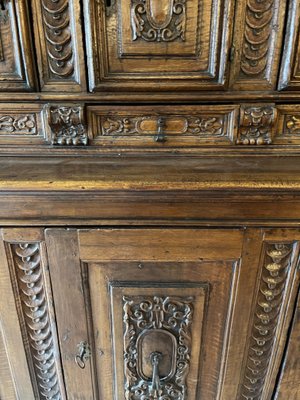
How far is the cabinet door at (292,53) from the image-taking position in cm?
71

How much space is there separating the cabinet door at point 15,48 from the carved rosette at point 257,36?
436 millimetres

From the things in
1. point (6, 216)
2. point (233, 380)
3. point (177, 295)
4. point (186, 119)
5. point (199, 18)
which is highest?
point (199, 18)

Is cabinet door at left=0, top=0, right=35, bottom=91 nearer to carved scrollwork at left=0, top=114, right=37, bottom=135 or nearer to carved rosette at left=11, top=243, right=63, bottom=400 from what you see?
carved scrollwork at left=0, top=114, right=37, bottom=135

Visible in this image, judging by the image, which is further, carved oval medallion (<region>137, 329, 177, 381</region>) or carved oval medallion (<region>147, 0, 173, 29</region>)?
carved oval medallion (<region>137, 329, 177, 381</region>)

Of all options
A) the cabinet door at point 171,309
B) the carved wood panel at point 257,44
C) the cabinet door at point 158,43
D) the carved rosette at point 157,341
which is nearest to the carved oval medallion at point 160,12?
the cabinet door at point 158,43

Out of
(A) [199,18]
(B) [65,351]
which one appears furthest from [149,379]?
(A) [199,18]

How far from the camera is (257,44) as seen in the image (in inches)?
29.1

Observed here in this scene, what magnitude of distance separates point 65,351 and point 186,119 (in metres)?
0.59

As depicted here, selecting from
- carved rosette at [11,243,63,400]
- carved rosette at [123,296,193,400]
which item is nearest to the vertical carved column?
carved rosette at [11,243,63,400]

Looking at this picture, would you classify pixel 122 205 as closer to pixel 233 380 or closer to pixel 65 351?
pixel 65 351

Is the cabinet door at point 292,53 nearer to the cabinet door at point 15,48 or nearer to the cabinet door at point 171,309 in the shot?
the cabinet door at point 171,309

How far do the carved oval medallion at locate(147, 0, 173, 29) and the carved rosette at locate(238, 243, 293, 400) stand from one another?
482mm

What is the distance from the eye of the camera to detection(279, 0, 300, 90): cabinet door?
71 centimetres

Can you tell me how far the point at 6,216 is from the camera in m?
0.70
